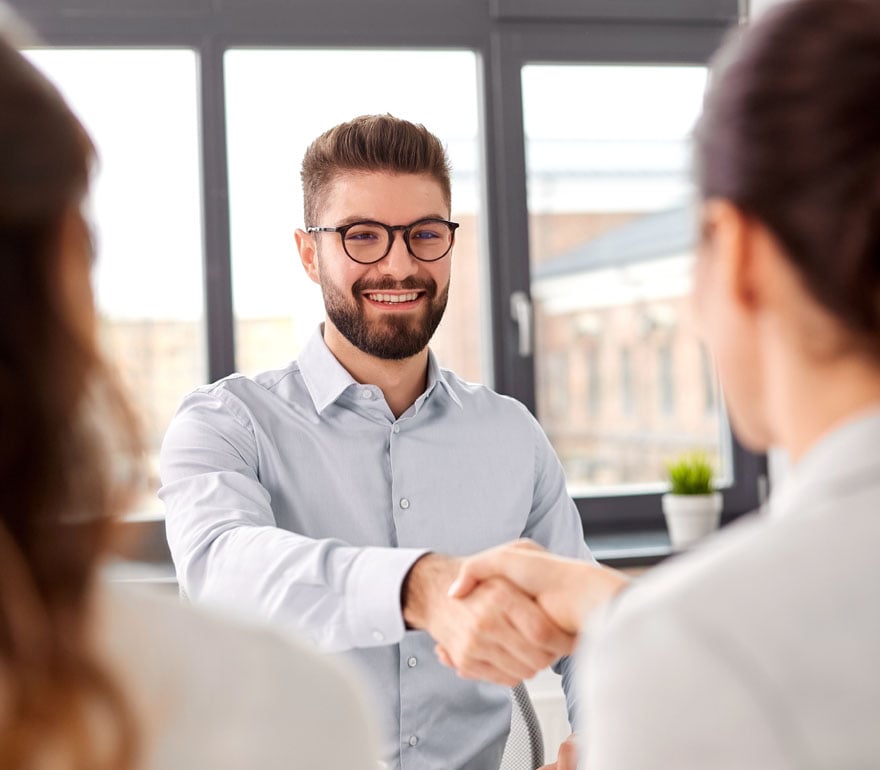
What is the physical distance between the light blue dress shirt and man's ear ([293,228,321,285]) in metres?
0.19

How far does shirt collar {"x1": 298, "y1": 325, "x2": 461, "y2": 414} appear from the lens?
2127mm

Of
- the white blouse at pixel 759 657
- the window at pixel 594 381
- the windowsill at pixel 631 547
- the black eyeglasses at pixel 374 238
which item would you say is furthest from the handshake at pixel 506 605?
A: the window at pixel 594 381

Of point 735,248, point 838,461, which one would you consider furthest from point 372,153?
point 838,461

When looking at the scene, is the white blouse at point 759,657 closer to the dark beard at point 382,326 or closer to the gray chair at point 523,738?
the gray chair at point 523,738

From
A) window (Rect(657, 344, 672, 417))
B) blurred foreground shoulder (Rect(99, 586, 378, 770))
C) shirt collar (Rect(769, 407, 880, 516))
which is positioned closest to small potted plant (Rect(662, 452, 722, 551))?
window (Rect(657, 344, 672, 417))

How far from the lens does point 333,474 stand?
2061 mm

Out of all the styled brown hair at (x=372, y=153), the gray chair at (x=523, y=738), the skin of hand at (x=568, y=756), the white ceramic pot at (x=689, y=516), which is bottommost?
the gray chair at (x=523, y=738)

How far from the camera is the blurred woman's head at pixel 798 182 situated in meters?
0.72

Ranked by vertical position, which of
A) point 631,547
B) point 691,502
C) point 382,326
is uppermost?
point 382,326

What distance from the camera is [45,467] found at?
0.60 meters

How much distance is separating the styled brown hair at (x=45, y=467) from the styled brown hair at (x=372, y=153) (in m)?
1.61

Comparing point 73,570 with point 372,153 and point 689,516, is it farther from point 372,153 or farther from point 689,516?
point 689,516

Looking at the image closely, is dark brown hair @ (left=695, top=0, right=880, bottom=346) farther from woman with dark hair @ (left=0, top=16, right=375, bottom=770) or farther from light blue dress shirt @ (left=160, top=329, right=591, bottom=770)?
light blue dress shirt @ (left=160, top=329, right=591, bottom=770)

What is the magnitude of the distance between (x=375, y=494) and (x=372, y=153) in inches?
27.2
